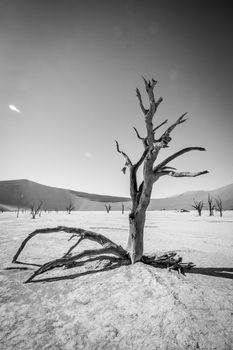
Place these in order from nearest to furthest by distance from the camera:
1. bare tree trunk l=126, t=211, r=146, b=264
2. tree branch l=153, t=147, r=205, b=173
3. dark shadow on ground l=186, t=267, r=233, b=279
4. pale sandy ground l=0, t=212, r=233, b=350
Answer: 1. pale sandy ground l=0, t=212, r=233, b=350
2. dark shadow on ground l=186, t=267, r=233, b=279
3. tree branch l=153, t=147, r=205, b=173
4. bare tree trunk l=126, t=211, r=146, b=264

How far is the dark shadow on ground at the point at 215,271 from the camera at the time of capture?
416 centimetres

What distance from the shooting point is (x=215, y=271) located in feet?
14.5

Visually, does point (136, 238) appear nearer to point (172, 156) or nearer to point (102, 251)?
point (102, 251)

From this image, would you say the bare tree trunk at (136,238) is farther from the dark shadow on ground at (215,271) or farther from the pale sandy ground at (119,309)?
the dark shadow on ground at (215,271)

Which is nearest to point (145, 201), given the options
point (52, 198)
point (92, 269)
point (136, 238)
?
point (136, 238)

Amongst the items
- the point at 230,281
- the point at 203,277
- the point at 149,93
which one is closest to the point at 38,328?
the point at 203,277

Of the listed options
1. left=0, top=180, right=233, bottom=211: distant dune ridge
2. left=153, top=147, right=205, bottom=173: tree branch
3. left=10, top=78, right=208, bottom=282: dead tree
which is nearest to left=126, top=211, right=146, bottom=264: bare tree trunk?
left=10, top=78, right=208, bottom=282: dead tree

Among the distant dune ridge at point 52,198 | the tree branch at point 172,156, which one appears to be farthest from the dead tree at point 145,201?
the distant dune ridge at point 52,198

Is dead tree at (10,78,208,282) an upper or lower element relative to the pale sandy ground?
upper

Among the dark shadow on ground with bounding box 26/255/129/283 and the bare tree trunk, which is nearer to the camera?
the dark shadow on ground with bounding box 26/255/129/283

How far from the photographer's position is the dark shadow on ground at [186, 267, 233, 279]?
416cm

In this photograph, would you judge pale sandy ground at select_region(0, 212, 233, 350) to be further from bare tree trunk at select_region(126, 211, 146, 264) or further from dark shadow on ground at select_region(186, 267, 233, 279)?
bare tree trunk at select_region(126, 211, 146, 264)

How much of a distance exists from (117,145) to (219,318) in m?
4.52

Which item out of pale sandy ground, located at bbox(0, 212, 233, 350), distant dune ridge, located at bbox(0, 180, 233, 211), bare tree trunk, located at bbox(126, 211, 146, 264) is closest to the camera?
pale sandy ground, located at bbox(0, 212, 233, 350)
